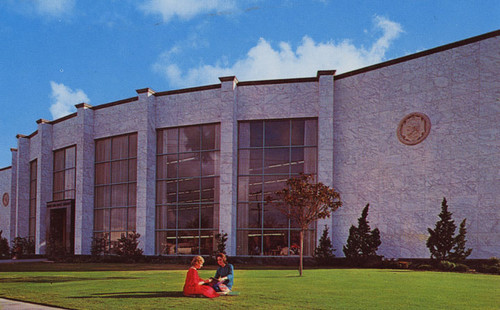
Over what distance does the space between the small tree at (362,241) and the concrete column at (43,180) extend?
27982mm

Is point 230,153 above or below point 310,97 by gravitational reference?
below

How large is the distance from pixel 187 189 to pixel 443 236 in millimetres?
18140

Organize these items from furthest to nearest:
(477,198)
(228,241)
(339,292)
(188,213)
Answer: (188,213), (228,241), (477,198), (339,292)

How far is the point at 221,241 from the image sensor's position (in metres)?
32.2

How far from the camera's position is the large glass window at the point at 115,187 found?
37625 millimetres

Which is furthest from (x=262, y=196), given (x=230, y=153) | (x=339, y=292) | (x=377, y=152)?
(x=339, y=292)

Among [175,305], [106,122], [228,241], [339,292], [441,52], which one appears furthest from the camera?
[106,122]

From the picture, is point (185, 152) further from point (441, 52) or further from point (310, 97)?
point (441, 52)

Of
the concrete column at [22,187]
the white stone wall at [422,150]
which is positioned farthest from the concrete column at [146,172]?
the concrete column at [22,187]

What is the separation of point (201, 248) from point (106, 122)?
13.5 meters

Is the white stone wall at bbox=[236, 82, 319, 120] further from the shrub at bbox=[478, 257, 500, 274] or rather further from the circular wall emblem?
the circular wall emblem

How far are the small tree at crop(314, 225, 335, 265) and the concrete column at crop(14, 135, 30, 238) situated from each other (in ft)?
104

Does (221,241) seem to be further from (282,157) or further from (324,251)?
(282,157)

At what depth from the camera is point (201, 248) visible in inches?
1351
